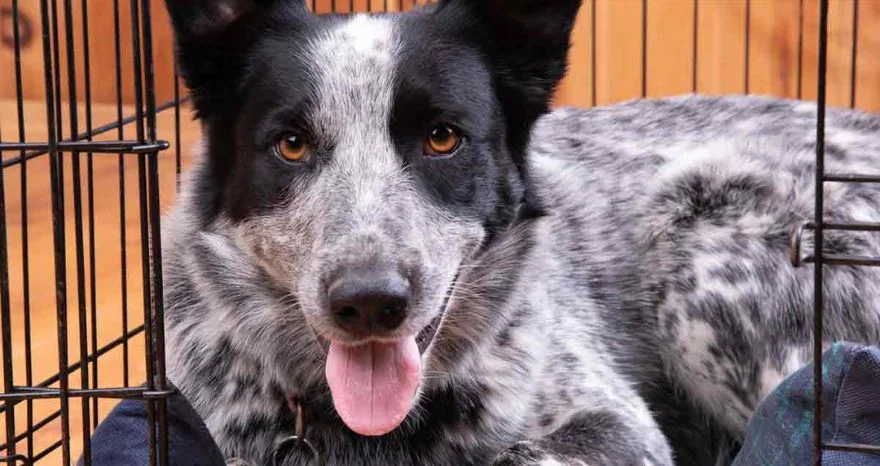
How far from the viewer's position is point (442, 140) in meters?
1.83

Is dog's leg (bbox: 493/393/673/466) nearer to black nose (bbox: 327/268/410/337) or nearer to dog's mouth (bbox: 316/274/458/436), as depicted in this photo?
dog's mouth (bbox: 316/274/458/436)

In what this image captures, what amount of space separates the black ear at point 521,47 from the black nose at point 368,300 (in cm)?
49

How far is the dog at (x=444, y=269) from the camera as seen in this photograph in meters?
1.72

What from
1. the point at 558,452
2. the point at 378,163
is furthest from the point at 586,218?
the point at 378,163

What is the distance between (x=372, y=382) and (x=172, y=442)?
0.33 m

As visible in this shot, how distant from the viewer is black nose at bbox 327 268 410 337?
157 cm

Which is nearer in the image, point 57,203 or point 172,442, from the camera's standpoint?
point 57,203

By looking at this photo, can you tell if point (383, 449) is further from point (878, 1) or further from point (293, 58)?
point (878, 1)

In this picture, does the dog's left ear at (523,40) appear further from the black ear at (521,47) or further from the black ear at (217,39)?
the black ear at (217,39)

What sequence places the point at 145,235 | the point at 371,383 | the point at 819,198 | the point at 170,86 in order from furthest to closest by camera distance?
the point at 170,86 < the point at 371,383 < the point at 145,235 < the point at 819,198

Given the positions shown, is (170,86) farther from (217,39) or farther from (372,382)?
(372,382)

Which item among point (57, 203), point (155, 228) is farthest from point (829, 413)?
point (57, 203)

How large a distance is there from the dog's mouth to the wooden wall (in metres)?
2.15

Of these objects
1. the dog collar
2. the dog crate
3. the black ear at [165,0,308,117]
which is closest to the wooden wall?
the dog crate
